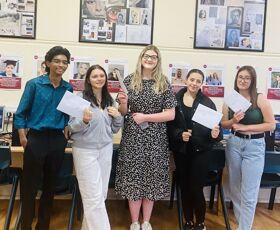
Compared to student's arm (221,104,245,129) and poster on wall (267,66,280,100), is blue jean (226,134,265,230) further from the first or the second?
poster on wall (267,66,280,100)

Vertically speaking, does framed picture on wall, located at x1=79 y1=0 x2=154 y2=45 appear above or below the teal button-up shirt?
above

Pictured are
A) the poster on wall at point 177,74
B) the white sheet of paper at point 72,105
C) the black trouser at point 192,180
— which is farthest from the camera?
the poster on wall at point 177,74

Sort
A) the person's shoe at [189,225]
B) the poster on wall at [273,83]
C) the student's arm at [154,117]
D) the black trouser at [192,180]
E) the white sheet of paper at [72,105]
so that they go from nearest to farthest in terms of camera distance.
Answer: the white sheet of paper at [72,105] → the student's arm at [154,117] → the black trouser at [192,180] → the person's shoe at [189,225] → the poster on wall at [273,83]

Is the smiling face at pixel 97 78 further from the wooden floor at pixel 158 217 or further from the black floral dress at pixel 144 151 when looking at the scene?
the wooden floor at pixel 158 217

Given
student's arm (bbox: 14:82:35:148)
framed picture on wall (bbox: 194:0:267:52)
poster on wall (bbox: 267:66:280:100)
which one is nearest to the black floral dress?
student's arm (bbox: 14:82:35:148)

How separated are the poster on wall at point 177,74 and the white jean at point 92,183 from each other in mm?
1407

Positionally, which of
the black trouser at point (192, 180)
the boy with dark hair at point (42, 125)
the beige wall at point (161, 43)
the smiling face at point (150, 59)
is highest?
the beige wall at point (161, 43)

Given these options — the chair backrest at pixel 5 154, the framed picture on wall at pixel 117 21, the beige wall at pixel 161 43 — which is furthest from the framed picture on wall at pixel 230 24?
the chair backrest at pixel 5 154

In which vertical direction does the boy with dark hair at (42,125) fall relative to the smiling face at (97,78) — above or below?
below

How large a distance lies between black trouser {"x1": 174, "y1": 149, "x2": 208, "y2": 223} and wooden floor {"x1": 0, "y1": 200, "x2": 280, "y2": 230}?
0.34 metres

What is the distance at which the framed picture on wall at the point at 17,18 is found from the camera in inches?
134

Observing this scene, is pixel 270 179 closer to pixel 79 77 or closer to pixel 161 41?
→ pixel 161 41

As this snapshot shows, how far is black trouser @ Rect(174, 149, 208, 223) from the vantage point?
2.75 m

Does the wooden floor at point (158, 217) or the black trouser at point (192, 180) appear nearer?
the black trouser at point (192, 180)
